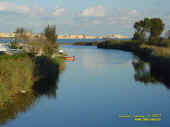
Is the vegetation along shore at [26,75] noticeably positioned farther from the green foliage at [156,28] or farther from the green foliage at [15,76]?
the green foliage at [156,28]

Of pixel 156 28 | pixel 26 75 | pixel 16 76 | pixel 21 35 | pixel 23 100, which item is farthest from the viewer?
pixel 156 28

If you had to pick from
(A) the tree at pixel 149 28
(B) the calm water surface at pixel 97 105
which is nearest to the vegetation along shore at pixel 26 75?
(B) the calm water surface at pixel 97 105

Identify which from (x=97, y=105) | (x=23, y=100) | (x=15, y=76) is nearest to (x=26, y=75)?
(x=15, y=76)

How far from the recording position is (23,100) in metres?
17.9

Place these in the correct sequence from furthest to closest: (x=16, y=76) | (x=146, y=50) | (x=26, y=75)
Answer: (x=146, y=50) → (x=26, y=75) → (x=16, y=76)

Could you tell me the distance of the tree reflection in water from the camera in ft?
49.6

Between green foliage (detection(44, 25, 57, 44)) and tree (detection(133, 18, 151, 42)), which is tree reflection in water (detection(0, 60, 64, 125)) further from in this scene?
tree (detection(133, 18, 151, 42))

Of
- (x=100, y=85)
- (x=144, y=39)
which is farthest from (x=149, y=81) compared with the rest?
(x=144, y=39)

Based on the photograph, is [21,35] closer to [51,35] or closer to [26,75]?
[51,35]

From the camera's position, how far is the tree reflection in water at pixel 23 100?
1510 centimetres

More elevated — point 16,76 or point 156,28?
point 156,28

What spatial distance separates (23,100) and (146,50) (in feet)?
138

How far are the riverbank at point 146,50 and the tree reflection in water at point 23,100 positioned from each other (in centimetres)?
1342

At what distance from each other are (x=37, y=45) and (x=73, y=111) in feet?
65.3
